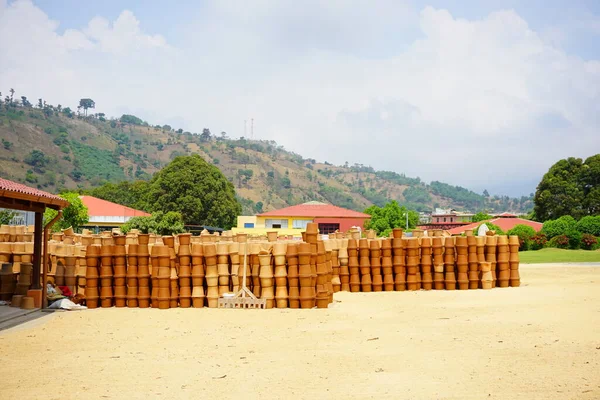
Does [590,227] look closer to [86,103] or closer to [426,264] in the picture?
[426,264]

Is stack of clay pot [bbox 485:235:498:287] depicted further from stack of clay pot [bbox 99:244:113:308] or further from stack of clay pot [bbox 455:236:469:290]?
stack of clay pot [bbox 99:244:113:308]

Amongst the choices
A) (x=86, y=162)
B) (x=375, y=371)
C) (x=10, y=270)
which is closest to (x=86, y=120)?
(x=86, y=162)

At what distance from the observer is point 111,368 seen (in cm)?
912

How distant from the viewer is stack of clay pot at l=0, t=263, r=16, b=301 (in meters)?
16.1

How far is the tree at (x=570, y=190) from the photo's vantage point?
65250 millimetres

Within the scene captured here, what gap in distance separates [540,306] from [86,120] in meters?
158

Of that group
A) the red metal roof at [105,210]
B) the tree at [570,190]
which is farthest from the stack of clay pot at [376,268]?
the tree at [570,190]

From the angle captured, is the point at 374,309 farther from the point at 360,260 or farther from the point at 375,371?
the point at 375,371

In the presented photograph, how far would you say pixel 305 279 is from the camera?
15609mm

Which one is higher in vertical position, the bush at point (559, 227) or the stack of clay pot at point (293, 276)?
the bush at point (559, 227)

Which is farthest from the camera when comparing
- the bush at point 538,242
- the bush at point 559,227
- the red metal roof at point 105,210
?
the red metal roof at point 105,210

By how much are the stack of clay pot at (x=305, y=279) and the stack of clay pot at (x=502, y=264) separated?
777cm

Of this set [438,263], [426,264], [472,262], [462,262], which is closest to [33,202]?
[426,264]

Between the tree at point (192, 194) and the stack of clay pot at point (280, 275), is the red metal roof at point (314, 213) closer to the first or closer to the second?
the tree at point (192, 194)
